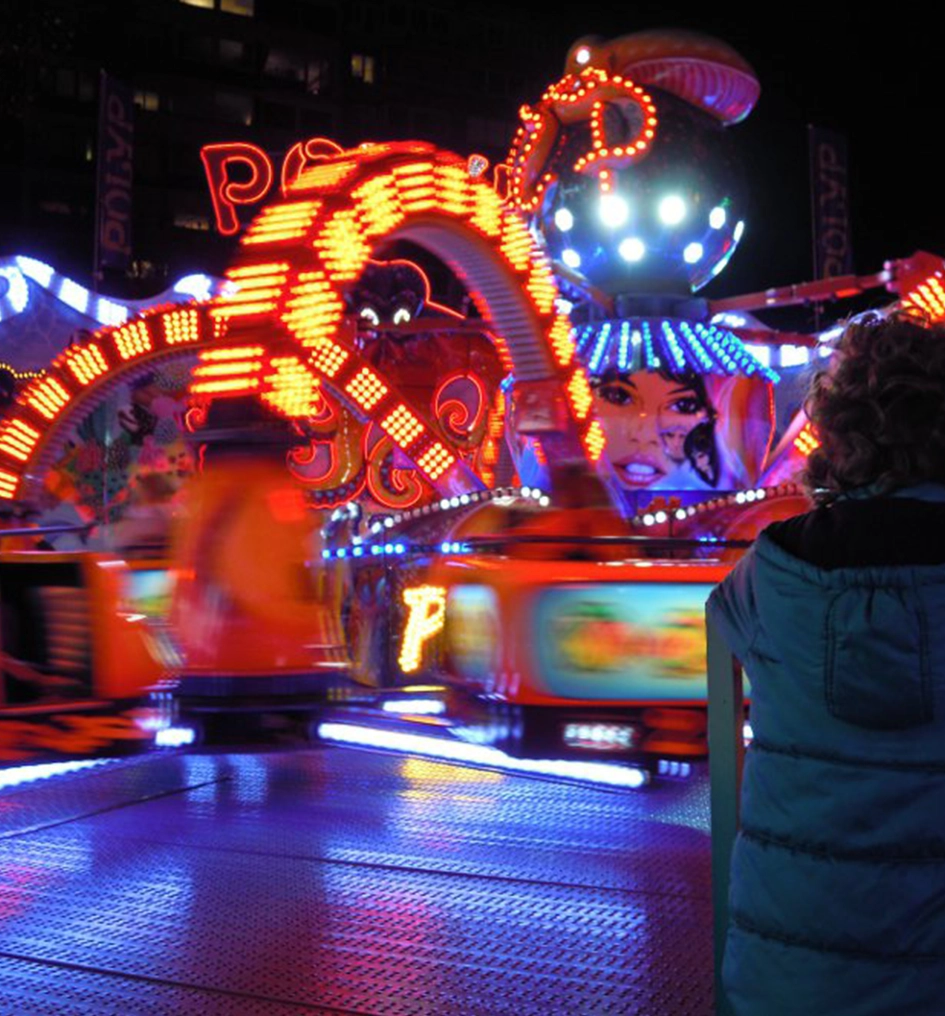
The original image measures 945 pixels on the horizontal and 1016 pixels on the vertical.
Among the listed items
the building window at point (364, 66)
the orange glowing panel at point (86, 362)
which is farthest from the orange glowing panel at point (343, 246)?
the building window at point (364, 66)

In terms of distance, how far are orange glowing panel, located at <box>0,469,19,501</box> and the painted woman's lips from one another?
6.83 meters

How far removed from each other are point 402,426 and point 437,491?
1.11m

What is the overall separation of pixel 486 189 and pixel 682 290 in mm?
6534

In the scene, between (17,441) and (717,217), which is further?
(717,217)

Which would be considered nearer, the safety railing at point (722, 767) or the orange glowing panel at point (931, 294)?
the safety railing at point (722, 767)

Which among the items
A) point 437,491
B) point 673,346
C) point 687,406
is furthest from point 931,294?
point 437,491

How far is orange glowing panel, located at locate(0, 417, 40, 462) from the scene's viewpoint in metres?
6.69

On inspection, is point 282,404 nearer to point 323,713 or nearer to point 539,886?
point 323,713

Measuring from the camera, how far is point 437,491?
8.19m

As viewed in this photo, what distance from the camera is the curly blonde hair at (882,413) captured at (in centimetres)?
180

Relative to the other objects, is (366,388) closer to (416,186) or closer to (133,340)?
(416,186)

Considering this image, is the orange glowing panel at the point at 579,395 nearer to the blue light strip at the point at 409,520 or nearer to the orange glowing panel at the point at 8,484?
the blue light strip at the point at 409,520

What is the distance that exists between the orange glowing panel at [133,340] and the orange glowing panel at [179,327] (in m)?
0.11

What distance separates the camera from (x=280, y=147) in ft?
159
